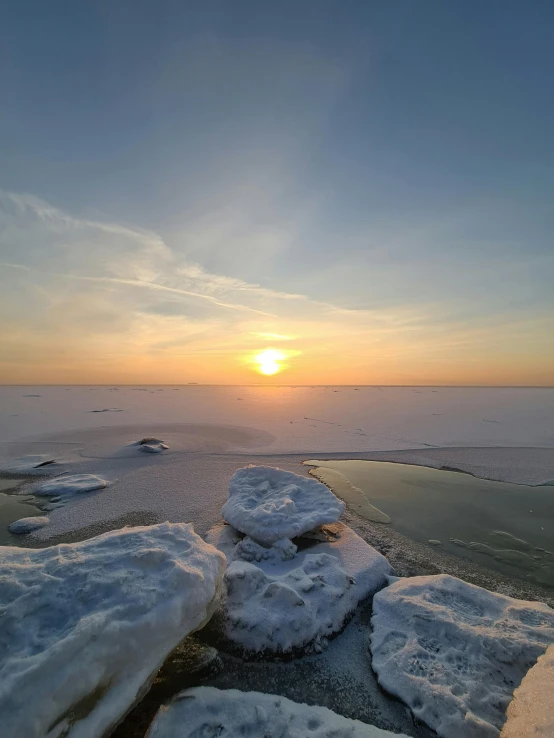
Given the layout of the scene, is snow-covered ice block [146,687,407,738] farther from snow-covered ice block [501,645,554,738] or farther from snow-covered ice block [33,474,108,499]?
snow-covered ice block [33,474,108,499]

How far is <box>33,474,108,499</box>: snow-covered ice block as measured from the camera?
21.6 feet

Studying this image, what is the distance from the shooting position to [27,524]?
5180mm

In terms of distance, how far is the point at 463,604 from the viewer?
11.2 ft

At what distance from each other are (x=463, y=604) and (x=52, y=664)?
11.5 feet

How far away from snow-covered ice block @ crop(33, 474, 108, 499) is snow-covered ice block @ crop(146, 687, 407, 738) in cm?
518

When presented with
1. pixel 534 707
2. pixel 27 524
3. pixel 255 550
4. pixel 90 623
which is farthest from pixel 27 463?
pixel 534 707

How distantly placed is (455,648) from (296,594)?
1.37 m

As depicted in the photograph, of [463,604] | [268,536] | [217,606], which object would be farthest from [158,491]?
[463,604]

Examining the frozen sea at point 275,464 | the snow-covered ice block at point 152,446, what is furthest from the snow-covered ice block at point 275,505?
the snow-covered ice block at point 152,446

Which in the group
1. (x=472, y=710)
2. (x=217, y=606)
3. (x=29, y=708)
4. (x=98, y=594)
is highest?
(x=98, y=594)

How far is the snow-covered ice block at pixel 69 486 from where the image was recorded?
657 cm

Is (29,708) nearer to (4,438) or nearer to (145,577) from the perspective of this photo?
(145,577)

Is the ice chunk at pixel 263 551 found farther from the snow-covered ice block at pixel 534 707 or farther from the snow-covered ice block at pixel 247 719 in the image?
the snow-covered ice block at pixel 534 707

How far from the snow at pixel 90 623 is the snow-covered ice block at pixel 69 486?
3.88 metres
